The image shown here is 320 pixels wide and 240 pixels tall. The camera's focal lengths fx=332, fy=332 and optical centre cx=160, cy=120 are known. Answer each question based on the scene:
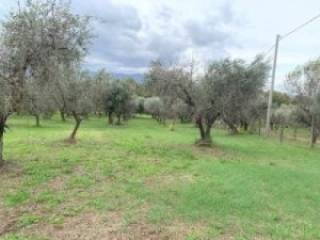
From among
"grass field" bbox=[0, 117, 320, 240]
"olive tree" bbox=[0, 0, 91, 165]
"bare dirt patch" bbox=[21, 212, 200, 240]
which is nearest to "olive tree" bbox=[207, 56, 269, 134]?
"grass field" bbox=[0, 117, 320, 240]

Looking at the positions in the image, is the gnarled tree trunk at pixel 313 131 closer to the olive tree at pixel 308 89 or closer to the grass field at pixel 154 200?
the olive tree at pixel 308 89

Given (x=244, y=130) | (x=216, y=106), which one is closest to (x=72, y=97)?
(x=216, y=106)

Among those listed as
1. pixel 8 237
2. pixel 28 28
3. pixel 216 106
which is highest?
pixel 28 28

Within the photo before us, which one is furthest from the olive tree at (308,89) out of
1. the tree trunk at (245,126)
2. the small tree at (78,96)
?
the small tree at (78,96)

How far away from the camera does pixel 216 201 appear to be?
752 cm

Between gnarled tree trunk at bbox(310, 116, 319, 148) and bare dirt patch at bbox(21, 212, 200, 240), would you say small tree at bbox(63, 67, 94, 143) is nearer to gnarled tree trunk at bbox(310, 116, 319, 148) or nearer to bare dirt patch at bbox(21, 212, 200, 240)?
bare dirt patch at bbox(21, 212, 200, 240)

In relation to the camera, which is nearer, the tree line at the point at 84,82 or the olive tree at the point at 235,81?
the tree line at the point at 84,82

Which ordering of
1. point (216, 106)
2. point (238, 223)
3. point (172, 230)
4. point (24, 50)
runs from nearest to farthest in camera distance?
point (172, 230)
point (238, 223)
point (24, 50)
point (216, 106)

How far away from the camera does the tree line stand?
31.1 feet

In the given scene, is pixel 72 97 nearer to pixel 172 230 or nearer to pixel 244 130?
pixel 172 230

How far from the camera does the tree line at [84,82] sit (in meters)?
9.49

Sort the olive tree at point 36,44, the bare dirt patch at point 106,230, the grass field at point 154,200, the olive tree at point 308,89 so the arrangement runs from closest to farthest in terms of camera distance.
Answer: the bare dirt patch at point 106,230
the grass field at point 154,200
the olive tree at point 36,44
the olive tree at point 308,89

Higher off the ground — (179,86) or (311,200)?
(179,86)

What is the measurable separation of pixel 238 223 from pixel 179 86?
500 inches
